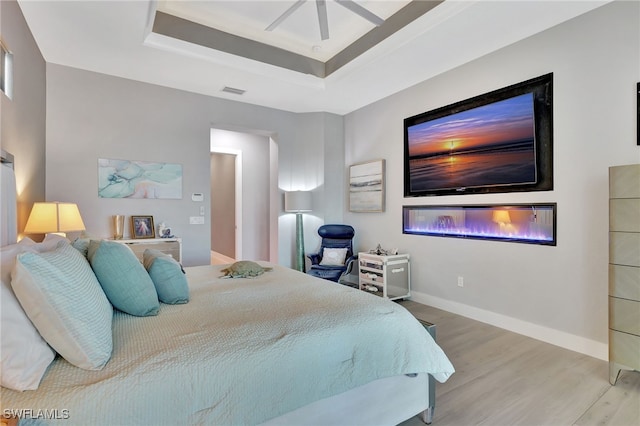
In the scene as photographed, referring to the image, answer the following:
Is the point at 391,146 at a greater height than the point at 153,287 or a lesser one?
greater

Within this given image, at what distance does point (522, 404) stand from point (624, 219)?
1.39 m

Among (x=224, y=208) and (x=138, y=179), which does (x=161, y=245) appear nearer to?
(x=138, y=179)

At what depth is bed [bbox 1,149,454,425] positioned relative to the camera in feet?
3.44

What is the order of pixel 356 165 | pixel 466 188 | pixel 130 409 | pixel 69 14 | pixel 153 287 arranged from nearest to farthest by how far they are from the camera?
pixel 130 409 < pixel 153 287 < pixel 69 14 < pixel 466 188 < pixel 356 165

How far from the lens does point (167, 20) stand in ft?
10.5

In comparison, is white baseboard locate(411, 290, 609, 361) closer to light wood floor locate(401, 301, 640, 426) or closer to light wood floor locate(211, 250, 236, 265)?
light wood floor locate(401, 301, 640, 426)

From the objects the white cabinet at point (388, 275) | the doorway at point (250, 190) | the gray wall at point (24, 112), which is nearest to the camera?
A: the gray wall at point (24, 112)

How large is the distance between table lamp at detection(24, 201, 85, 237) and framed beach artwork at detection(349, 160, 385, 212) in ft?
11.7

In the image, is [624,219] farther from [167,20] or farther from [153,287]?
[167,20]

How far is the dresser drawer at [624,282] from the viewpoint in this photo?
210cm

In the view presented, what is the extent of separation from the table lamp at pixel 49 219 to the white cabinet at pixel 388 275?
129 inches

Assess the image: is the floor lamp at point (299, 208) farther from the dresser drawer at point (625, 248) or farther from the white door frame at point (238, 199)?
the dresser drawer at point (625, 248)

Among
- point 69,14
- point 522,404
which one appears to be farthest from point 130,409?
point 69,14

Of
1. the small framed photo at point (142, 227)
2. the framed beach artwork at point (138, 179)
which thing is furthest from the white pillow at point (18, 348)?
the framed beach artwork at point (138, 179)
